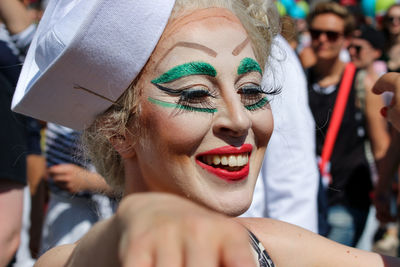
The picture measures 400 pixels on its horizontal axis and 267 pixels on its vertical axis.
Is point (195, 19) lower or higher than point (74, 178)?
higher

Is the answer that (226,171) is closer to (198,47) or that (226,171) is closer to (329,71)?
(198,47)

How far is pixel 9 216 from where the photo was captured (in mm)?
2418

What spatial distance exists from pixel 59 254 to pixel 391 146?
224 cm

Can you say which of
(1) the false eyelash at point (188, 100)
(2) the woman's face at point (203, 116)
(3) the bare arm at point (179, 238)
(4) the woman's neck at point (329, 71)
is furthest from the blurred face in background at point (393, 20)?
(3) the bare arm at point (179, 238)

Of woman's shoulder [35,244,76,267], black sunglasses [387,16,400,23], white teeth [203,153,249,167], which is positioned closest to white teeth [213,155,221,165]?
white teeth [203,153,249,167]

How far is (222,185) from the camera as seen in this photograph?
1.55 meters

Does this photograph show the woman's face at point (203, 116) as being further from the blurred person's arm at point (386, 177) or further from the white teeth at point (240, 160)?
the blurred person's arm at point (386, 177)

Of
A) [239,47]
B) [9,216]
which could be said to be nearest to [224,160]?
[239,47]

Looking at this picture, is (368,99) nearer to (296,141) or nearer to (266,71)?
(296,141)

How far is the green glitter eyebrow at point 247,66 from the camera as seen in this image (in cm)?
162

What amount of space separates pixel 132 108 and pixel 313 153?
1510 millimetres

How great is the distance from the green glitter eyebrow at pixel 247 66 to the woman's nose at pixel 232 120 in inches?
3.8

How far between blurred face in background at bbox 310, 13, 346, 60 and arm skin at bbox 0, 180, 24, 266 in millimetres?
2576

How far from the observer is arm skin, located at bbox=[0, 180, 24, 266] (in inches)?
94.3
